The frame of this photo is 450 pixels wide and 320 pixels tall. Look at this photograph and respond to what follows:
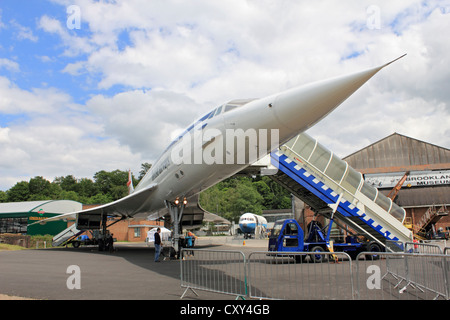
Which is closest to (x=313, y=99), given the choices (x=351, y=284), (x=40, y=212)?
(x=351, y=284)

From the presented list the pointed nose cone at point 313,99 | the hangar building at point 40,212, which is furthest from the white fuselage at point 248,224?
the pointed nose cone at point 313,99

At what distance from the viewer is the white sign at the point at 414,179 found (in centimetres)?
2866

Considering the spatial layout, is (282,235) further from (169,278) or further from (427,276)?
(427,276)

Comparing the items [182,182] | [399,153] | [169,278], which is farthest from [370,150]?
[169,278]

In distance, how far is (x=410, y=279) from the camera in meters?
6.77

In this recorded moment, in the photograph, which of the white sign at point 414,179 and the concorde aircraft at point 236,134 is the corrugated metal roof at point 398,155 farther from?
the concorde aircraft at point 236,134

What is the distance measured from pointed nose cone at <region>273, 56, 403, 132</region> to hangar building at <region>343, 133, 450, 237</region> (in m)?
24.8

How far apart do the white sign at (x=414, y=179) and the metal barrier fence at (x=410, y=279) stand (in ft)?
76.7

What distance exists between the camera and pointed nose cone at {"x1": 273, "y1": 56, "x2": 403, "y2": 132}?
4914 mm

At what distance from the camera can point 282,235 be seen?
1159cm

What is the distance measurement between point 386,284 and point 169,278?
4.54 metres

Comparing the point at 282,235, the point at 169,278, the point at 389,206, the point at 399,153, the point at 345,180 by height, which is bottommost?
the point at 169,278

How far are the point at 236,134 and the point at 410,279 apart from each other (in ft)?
14.6

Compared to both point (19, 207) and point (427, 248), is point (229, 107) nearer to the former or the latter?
point (427, 248)
